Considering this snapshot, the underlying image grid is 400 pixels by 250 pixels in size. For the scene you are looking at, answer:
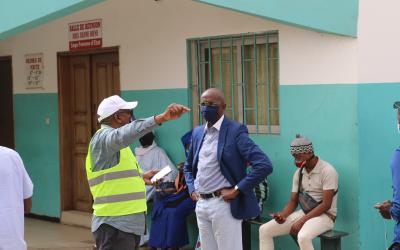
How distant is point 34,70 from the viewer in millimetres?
10422

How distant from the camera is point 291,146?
264 inches

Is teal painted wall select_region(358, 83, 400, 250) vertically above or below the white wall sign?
below

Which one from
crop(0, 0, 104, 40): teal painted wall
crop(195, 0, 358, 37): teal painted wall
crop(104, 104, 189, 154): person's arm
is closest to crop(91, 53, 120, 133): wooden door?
crop(0, 0, 104, 40): teal painted wall

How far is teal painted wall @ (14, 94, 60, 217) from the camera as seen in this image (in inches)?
402

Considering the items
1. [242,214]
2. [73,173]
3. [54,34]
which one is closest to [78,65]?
[54,34]

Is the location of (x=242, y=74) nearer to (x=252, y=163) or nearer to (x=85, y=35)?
(x=252, y=163)

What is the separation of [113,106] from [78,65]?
194 inches

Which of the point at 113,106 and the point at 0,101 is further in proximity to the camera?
the point at 0,101

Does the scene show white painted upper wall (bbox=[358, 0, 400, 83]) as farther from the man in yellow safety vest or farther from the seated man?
the man in yellow safety vest

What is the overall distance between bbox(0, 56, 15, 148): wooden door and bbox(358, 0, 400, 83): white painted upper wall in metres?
6.10

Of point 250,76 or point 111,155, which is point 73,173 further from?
point 111,155

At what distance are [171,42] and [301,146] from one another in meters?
2.43

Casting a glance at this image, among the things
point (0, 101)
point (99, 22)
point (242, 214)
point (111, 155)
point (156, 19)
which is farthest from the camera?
point (0, 101)

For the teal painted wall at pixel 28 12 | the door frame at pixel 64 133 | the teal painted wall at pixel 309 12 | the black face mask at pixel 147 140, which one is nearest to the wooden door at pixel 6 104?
the door frame at pixel 64 133
